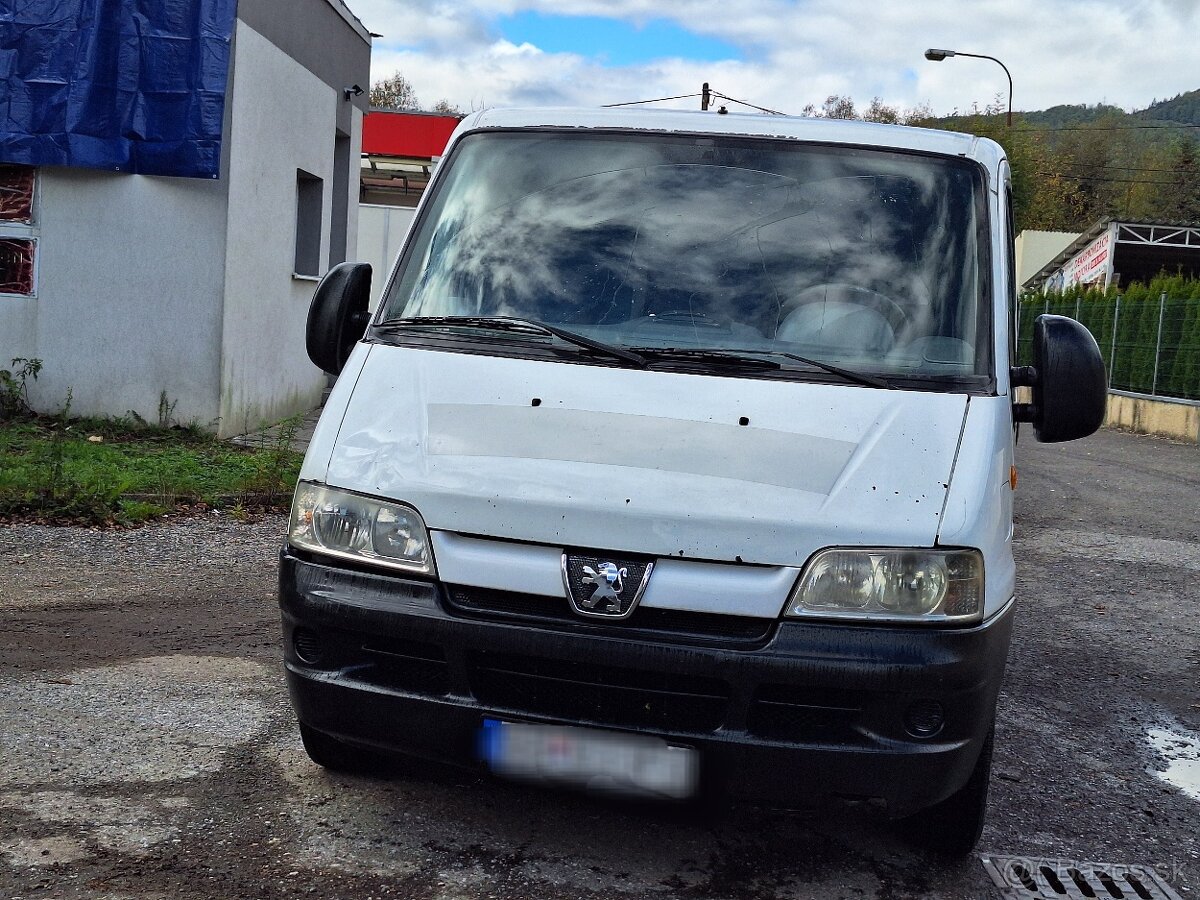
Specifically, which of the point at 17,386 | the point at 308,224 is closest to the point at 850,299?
the point at 17,386

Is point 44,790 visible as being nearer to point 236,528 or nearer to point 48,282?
point 236,528

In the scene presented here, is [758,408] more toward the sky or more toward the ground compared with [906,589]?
more toward the sky

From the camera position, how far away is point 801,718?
3.38m

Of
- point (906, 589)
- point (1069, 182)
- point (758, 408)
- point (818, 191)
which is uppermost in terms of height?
point (1069, 182)

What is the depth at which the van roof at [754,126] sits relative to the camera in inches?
182

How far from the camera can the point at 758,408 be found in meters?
3.75

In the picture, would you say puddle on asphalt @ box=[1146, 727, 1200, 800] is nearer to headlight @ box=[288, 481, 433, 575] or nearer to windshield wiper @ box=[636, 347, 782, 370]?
windshield wiper @ box=[636, 347, 782, 370]

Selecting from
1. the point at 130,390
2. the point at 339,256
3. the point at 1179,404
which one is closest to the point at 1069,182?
the point at 1179,404

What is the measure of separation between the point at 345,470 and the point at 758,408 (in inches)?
45.2

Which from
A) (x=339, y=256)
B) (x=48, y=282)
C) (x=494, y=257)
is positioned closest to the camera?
(x=494, y=257)

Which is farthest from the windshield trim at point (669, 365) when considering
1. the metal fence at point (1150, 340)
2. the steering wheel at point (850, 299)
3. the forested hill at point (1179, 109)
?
the forested hill at point (1179, 109)

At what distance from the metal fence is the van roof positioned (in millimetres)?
16717

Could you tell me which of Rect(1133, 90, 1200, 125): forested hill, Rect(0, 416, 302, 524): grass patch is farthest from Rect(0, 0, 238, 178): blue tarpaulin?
Rect(1133, 90, 1200, 125): forested hill

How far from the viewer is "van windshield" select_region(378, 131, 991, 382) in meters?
4.17
